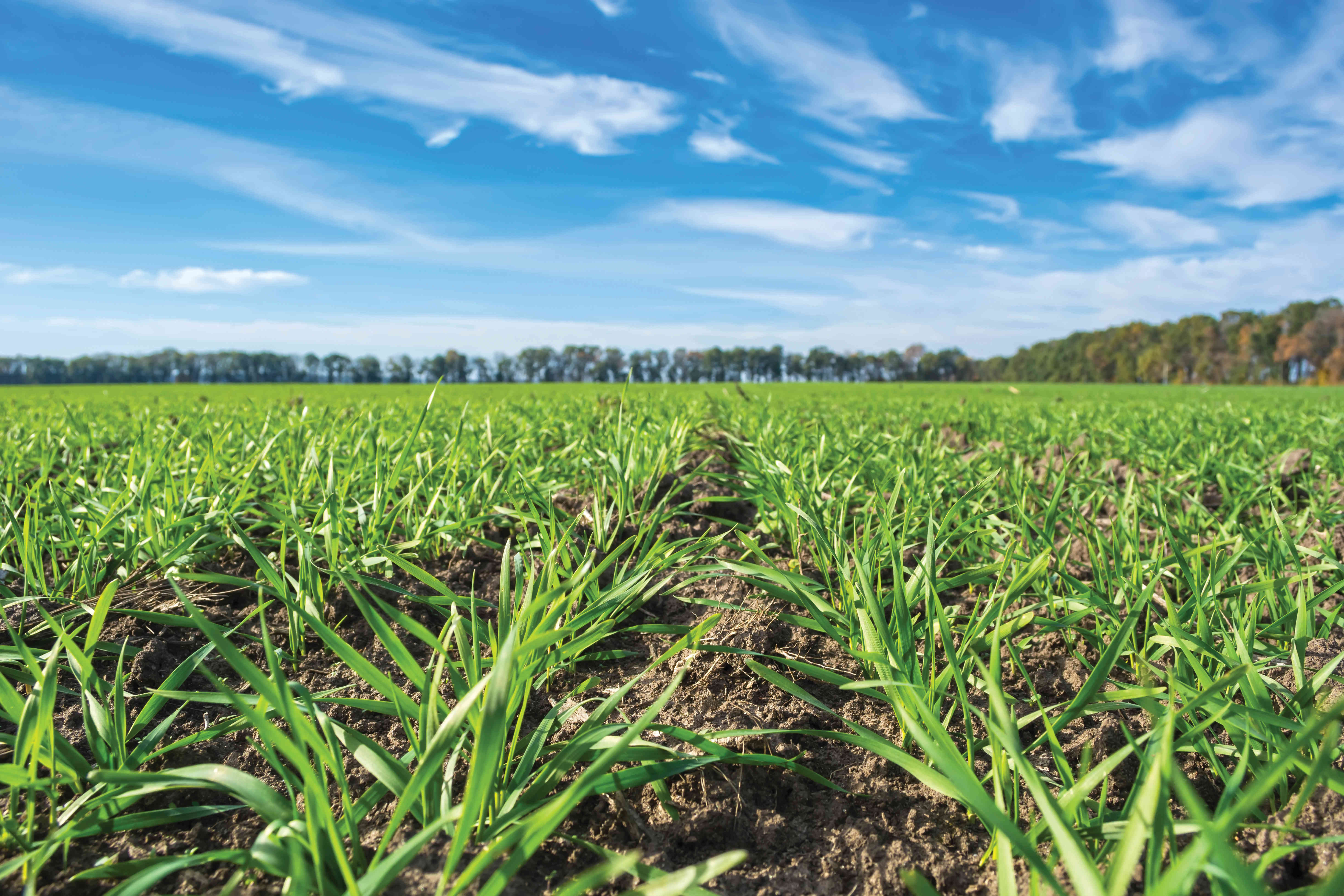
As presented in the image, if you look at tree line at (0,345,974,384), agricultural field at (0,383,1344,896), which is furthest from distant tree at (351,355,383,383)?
agricultural field at (0,383,1344,896)

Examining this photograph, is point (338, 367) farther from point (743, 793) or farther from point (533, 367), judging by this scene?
point (743, 793)

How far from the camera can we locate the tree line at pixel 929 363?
245ft

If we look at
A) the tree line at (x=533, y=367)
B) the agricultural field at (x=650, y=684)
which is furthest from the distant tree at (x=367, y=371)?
the agricultural field at (x=650, y=684)

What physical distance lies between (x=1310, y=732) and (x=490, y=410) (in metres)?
4.77

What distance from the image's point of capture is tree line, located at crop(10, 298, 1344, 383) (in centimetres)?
7481

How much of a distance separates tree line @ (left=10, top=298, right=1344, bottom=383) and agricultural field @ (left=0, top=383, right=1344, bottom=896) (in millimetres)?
57991

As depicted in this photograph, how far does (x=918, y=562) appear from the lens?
1.29 metres

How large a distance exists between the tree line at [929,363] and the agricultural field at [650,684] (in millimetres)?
57991

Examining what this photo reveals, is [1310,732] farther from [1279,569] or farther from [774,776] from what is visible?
[1279,569]

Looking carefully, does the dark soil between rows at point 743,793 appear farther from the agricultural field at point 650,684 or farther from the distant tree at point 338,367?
the distant tree at point 338,367

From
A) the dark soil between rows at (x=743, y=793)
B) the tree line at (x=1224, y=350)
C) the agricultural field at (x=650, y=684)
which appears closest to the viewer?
the agricultural field at (x=650, y=684)

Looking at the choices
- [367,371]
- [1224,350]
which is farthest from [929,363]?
[367,371]

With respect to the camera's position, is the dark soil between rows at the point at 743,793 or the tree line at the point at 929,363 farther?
the tree line at the point at 929,363

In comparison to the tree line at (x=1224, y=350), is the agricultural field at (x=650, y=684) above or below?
below
